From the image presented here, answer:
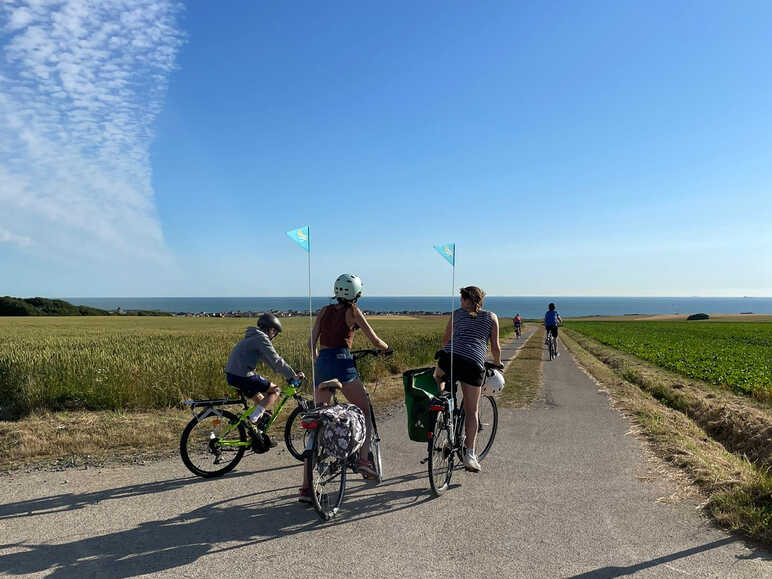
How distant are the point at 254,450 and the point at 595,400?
8.01m

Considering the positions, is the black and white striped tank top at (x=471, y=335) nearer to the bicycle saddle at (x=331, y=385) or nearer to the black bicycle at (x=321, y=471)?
the bicycle saddle at (x=331, y=385)

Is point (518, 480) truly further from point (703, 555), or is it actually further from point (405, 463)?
point (703, 555)

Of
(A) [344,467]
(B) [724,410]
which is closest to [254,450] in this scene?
(A) [344,467]

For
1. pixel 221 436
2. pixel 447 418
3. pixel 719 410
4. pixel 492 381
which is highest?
pixel 492 381

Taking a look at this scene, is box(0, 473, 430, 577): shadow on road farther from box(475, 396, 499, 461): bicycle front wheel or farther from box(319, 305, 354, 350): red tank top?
box(319, 305, 354, 350): red tank top

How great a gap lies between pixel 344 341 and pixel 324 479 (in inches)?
53.0

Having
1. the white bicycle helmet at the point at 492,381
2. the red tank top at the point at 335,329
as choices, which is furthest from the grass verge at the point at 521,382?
the red tank top at the point at 335,329

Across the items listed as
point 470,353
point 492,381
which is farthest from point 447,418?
point 492,381

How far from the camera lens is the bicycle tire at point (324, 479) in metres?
4.52

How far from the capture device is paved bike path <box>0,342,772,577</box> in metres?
3.79

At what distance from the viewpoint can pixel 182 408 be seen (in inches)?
389

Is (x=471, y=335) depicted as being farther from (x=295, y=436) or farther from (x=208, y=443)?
(x=295, y=436)

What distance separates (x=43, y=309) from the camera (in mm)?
101938

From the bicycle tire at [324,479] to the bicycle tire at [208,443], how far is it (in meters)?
1.60
